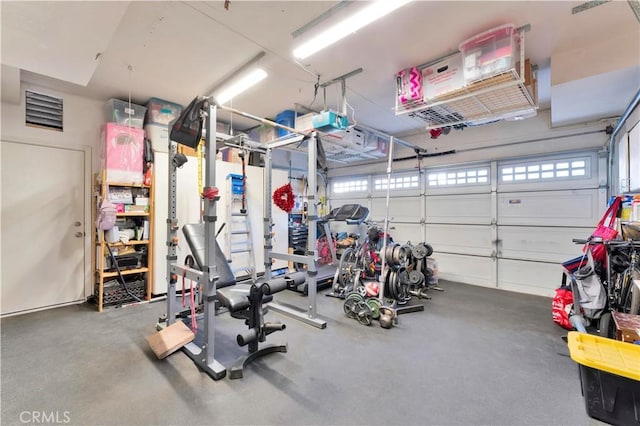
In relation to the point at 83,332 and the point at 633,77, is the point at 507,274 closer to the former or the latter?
the point at 633,77

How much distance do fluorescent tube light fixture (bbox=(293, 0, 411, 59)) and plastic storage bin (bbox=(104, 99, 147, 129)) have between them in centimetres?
305

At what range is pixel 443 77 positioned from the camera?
311 cm

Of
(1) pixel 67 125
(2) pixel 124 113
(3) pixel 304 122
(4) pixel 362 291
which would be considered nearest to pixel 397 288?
(4) pixel 362 291

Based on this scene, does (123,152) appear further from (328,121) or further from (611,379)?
(611,379)

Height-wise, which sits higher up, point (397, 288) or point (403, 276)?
point (403, 276)

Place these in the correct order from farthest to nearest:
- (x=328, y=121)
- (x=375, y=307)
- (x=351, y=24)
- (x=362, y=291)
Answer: (x=362, y=291) → (x=328, y=121) → (x=375, y=307) → (x=351, y=24)

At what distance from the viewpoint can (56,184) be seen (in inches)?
155

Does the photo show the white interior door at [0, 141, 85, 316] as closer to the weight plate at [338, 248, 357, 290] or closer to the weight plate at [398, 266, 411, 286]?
the weight plate at [338, 248, 357, 290]

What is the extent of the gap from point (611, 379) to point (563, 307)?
193 cm

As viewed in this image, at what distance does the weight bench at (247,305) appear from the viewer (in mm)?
2318

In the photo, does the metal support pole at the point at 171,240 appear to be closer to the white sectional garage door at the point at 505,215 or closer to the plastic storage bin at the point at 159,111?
the plastic storage bin at the point at 159,111

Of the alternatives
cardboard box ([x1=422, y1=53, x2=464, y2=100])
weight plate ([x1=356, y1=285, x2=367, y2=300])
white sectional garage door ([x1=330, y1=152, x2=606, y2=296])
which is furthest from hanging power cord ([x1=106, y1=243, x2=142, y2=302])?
white sectional garage door ([x1=330, y1=152, x2=606, y2=296])

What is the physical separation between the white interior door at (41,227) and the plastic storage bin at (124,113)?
2.61ft

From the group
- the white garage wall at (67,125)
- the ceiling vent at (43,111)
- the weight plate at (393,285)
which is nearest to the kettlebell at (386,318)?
the weight plate at (393,285)
